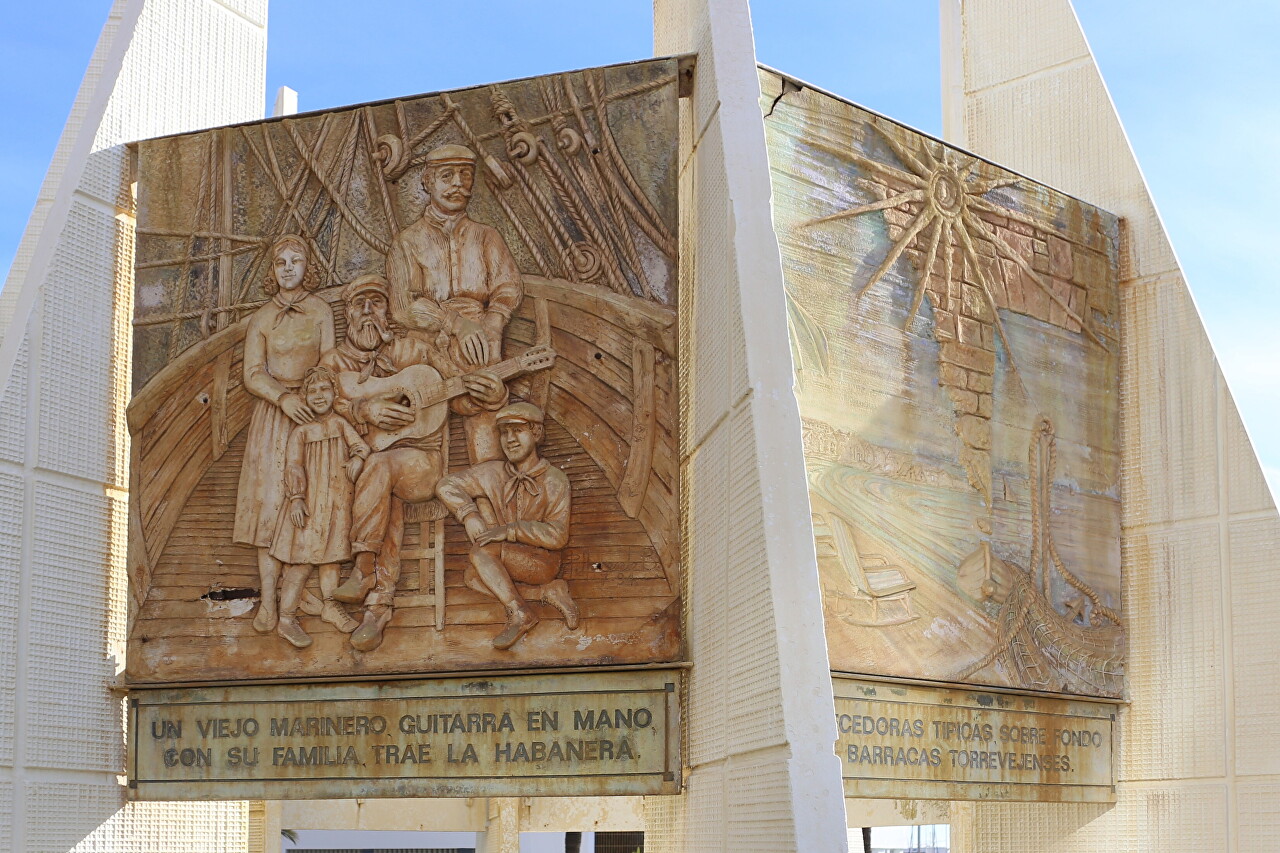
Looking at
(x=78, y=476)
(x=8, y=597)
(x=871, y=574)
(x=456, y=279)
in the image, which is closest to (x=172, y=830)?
(x=8, y=597)

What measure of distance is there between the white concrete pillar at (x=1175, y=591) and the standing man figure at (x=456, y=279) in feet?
11.9

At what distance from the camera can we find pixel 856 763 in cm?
755

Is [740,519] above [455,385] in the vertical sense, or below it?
below

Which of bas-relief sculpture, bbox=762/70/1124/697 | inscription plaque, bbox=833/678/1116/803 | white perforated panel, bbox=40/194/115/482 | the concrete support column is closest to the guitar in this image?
bas-relief sculpture, bbox=762/70/1124/697

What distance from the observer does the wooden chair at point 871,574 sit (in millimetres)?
7785

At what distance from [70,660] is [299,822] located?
13.8ft

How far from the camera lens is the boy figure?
7234 millimetres

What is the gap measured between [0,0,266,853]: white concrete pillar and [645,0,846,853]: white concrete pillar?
2619 millimetres

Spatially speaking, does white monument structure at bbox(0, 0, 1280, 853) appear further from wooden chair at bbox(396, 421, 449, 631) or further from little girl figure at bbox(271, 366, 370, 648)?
wooden chair at bbox(396, 421, 449, 631)

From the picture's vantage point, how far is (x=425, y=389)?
754cm

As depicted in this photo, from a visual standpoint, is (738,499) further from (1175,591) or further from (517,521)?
(1175,591)

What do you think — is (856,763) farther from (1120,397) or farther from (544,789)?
(1120,397)

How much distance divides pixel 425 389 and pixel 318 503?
72 cm

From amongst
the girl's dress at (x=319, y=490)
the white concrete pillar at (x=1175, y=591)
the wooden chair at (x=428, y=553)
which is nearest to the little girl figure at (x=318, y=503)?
the girl's dress at (x=319, y=490)
